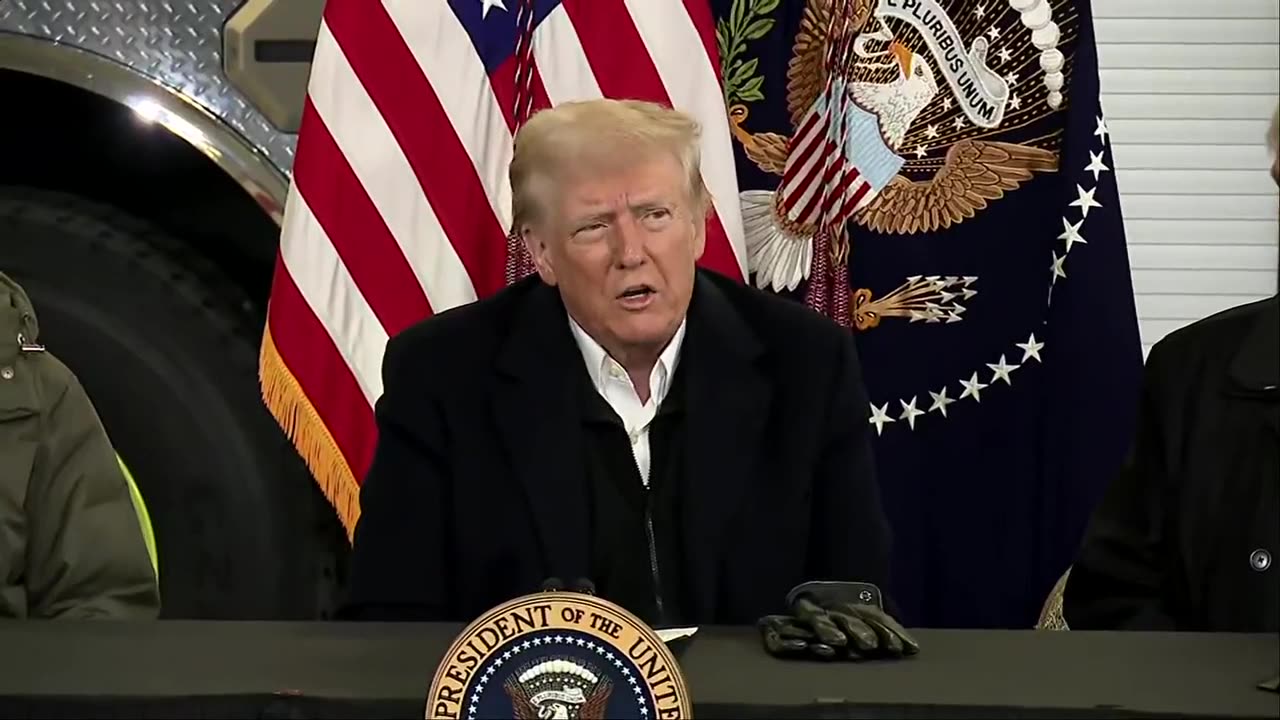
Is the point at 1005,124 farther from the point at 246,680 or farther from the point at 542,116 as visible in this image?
the point at 246,680

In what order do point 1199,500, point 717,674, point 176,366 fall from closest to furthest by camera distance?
point 717,674
point 1199,500
point 176,366

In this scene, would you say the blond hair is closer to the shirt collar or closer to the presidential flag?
the shirt collar

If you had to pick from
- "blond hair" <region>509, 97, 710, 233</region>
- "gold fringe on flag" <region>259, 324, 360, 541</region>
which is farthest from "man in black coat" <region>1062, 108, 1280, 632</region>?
"gold fringe on flag" <region>259, 324, 360, 541</region>

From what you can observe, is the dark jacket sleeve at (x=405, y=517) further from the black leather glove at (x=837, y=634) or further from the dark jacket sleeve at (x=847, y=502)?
the black leather glove at (x=837, y=634)

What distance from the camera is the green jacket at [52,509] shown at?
2.19 meters

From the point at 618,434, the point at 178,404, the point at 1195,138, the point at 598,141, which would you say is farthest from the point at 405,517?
the point at 1195,138

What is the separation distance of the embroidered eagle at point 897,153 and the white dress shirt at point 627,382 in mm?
786

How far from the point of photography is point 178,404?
3.24m

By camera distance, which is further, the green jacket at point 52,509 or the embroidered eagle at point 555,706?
the green jacket at point 52,509

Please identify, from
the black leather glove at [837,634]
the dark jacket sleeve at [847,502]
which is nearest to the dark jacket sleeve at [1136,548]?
the dark jacket sleeve at [847,502]

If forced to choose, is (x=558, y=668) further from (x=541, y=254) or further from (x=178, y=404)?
(x=178, y=404)

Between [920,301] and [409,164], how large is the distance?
0.87 meters

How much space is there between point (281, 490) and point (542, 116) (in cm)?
116

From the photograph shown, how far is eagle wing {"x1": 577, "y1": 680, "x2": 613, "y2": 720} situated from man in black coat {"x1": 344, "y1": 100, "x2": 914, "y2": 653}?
2.75 ft
